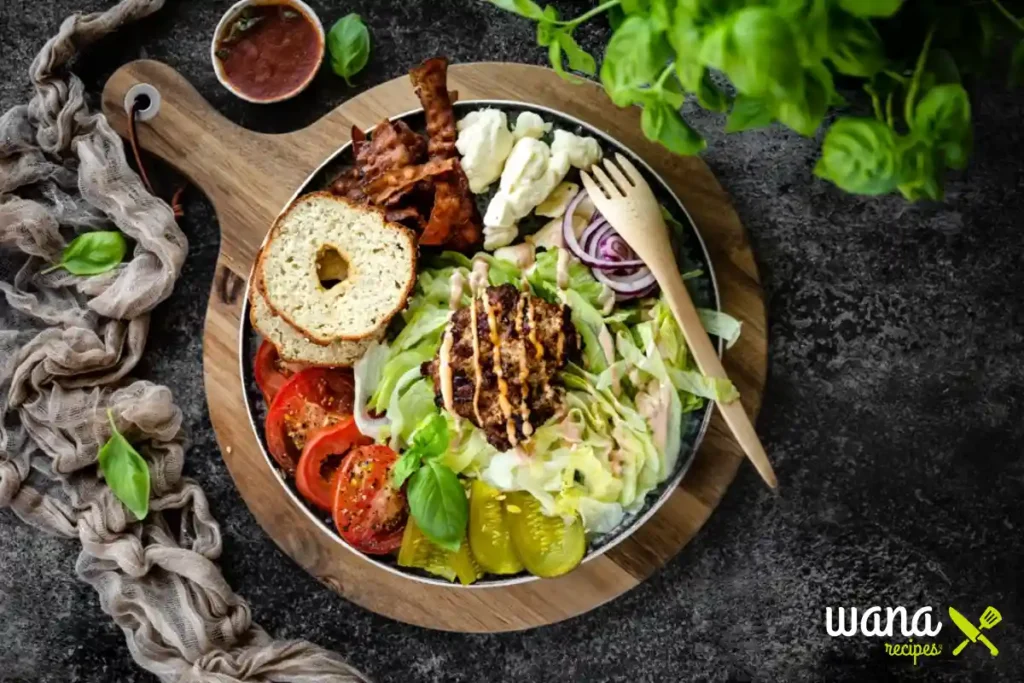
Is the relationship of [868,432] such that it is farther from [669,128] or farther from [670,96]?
[670,96]

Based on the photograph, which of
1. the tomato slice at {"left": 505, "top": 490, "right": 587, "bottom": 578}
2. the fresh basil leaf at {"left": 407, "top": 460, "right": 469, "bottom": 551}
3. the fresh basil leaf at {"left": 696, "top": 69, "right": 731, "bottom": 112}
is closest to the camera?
the fresh basil leaf at {"left": 696, "top": 69, "right": 731, "bottom": 112}

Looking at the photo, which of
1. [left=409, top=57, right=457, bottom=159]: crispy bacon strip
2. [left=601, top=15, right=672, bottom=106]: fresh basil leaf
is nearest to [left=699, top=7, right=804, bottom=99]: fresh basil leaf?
[left=601, top=15, right=672, bottom=106]: fresh basil leaf

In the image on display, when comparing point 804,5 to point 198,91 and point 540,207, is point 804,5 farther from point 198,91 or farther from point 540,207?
point 198,91

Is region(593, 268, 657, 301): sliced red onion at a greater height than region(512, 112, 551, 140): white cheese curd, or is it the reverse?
region(512, 112, 551, 140): white cheese curd

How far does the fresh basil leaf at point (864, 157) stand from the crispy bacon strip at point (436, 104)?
115 cm

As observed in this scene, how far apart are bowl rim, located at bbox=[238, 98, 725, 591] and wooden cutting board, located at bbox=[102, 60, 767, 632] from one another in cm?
4

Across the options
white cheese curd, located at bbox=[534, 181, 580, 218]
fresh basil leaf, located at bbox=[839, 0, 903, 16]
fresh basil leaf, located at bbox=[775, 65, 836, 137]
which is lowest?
white cheese curd, located at bbox=[534, 181, 580, 218]

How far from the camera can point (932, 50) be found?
180cm

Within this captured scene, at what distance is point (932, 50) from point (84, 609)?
278cm

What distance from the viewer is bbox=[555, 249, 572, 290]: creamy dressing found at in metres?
2.55

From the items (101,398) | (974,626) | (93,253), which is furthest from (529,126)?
(974,626)

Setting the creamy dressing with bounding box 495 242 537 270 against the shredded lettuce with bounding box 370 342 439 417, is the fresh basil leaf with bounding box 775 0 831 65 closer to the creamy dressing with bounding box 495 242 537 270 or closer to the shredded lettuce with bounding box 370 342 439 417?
the creamy dressing with bounding box 495 242 537 270

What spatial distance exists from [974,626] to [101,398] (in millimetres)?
2640

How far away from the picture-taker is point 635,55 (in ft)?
5.59
